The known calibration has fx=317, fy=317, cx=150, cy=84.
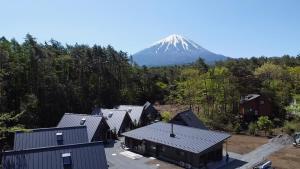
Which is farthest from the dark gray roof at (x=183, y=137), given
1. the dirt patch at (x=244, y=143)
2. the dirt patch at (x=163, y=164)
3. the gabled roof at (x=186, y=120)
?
the dirt patch at (x=244, y=143)

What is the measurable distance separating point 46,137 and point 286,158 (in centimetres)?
2234

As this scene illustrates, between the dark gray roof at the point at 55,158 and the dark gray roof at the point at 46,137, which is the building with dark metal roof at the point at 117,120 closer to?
the dark gray roof at the point at 46,137

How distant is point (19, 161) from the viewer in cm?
1989

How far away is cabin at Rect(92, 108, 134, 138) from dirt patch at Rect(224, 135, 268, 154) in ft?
43.8

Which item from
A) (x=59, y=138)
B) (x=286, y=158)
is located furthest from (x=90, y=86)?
(x=286, y=158)

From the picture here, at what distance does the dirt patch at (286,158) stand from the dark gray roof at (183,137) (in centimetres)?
493

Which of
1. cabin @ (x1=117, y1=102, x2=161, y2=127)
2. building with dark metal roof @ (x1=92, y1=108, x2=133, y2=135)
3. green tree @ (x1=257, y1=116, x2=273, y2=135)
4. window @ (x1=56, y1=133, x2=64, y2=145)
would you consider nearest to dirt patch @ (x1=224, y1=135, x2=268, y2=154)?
green tree @ (x1=257, y1=116, x2=273, y2=135)

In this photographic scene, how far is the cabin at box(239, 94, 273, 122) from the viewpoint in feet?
154

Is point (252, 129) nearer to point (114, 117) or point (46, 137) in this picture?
point (114, 117)

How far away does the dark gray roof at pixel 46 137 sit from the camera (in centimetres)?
2503

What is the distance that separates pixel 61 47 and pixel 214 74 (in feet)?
107

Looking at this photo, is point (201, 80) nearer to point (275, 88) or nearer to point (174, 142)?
point (275, 88)

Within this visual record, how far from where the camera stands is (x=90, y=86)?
56938 millimetres

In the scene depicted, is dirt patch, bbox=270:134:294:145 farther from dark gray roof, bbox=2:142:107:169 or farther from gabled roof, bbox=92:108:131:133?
dark gray roof, bbox=2:142:107:169
